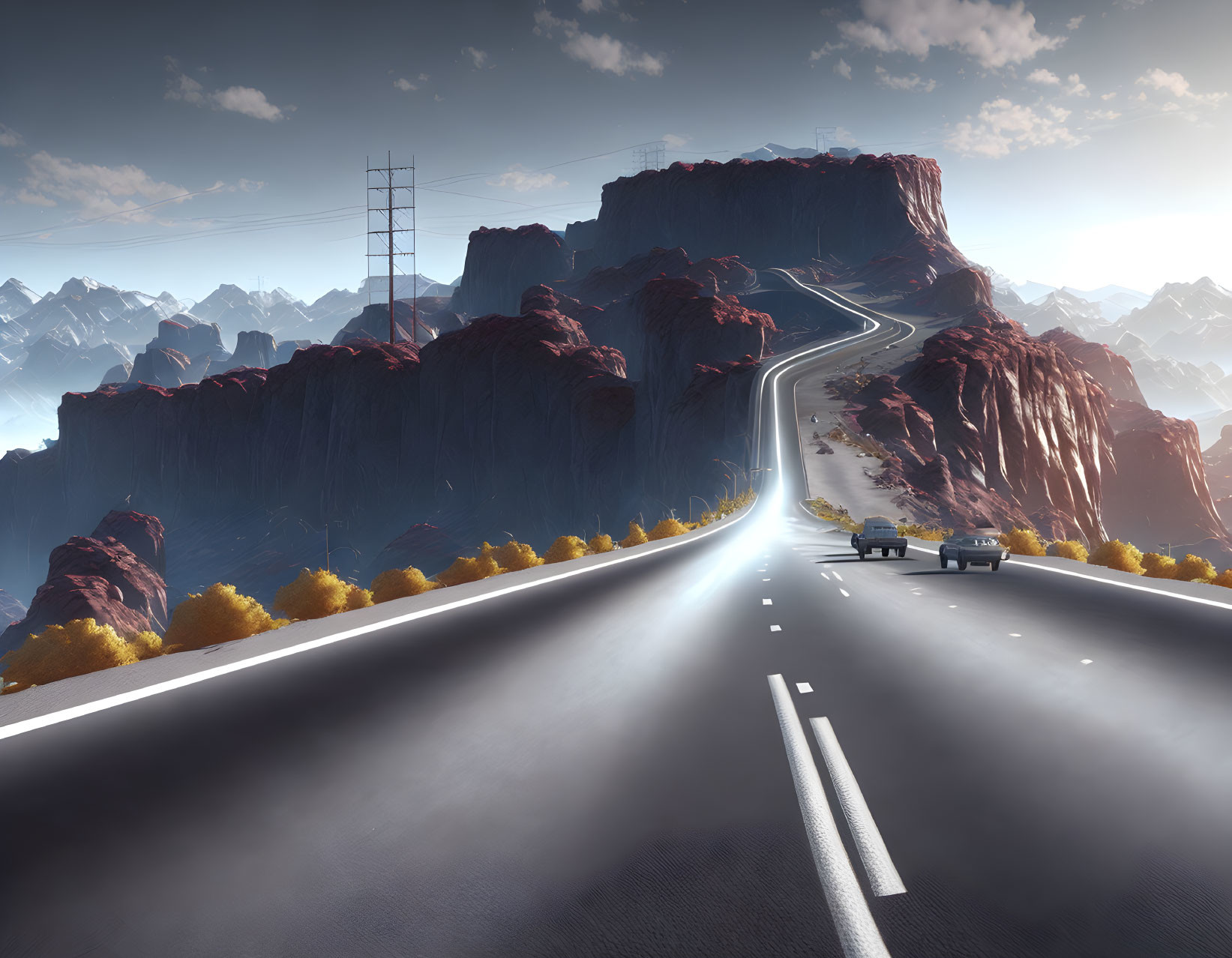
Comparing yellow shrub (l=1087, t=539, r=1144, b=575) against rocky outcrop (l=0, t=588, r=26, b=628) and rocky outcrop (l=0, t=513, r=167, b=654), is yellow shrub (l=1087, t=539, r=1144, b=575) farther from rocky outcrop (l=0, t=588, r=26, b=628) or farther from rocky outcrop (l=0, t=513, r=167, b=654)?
rocky outcrop (l=0, t=588, r=26, b=628)

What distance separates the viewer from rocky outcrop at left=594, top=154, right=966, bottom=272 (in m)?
178

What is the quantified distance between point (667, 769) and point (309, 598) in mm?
9436

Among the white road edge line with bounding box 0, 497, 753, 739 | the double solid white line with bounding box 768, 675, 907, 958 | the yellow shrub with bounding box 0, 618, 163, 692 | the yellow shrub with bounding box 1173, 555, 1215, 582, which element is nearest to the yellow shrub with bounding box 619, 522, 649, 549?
the white road edge line with bounding box 0, 497, 753, 739

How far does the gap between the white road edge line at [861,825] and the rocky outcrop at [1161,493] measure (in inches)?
6745

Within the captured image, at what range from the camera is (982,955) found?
10.1 ft

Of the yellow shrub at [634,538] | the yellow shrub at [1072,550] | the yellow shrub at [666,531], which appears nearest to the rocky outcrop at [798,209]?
the yellow shrub at [666,531]

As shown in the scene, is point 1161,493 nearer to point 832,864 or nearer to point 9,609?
point 832,864

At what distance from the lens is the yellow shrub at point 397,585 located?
15.9 m

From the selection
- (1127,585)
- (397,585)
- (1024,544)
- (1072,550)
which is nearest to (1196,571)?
(1127,585)

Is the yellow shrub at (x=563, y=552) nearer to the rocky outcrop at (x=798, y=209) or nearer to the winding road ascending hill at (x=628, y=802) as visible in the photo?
the winding road ascending hill at (x=628, y=802)

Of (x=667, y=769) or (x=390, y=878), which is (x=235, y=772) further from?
(x=667, y=769)

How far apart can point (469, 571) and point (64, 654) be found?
11.0m

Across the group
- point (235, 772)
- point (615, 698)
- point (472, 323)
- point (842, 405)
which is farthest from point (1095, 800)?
point (472, 323)

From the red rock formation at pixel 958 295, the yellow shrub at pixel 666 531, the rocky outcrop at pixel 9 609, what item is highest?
the red rock formation at pixel 958 295
